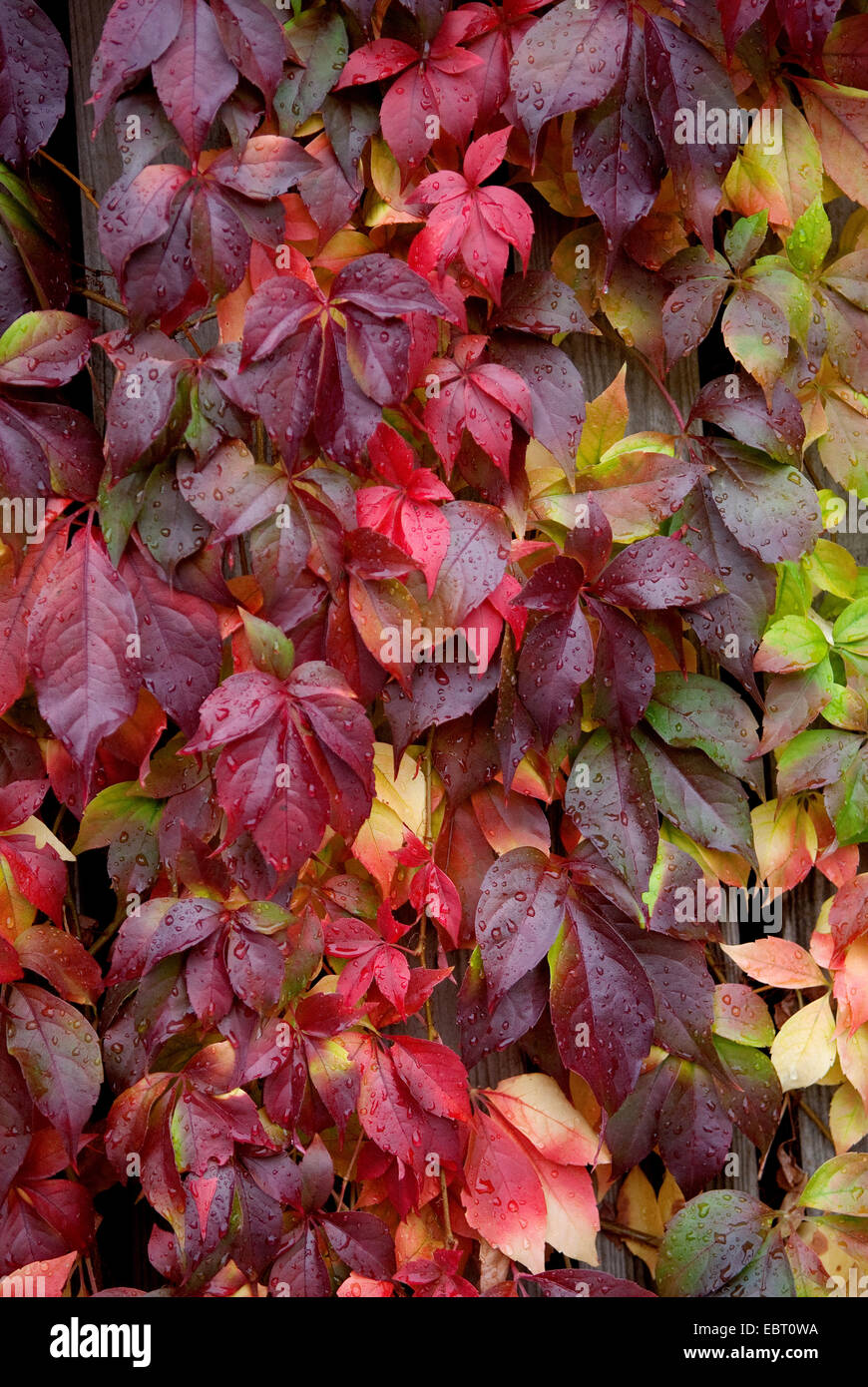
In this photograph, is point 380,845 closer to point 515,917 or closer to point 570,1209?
point 515,917

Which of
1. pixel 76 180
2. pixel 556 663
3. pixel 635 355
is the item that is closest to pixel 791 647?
pixel 556 663

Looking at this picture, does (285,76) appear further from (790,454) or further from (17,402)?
(790,454)

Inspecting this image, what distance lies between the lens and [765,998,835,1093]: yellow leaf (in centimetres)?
136

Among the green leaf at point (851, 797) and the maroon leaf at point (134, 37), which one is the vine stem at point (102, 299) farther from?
the green leaf at point (851, 797)

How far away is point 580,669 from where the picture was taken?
1196 millimetres

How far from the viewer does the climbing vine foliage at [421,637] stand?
1.17 meters

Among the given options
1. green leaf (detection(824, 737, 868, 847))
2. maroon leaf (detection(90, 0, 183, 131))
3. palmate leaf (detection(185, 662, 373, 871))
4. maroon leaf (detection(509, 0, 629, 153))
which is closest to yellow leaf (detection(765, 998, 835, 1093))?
green leaf (detection(824, 737, 868, 847))

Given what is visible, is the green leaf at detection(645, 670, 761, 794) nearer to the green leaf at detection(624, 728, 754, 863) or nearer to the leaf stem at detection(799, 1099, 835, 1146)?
the green leaf at detection(624, 728, 754, 863)

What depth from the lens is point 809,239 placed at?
133cm

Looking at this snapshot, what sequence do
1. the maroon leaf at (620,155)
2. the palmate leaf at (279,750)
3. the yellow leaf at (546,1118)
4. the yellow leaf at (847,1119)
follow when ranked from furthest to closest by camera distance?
1. the yellow leaf at (847,1119)
2. the yellow leaf at (546,1118)
3. the maroon leaf at (620,155)
4. the palmate leaf at (279,750)

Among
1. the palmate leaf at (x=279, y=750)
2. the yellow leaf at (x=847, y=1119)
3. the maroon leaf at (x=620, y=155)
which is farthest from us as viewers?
the yellow leaf at (x=847, y=1119)

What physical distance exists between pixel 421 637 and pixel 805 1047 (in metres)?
0.71

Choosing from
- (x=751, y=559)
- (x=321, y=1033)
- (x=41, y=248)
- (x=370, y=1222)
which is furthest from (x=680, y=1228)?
(x=41, y=248)

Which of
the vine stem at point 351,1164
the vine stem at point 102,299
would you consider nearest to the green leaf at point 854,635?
the vine stem at point 351,1164
